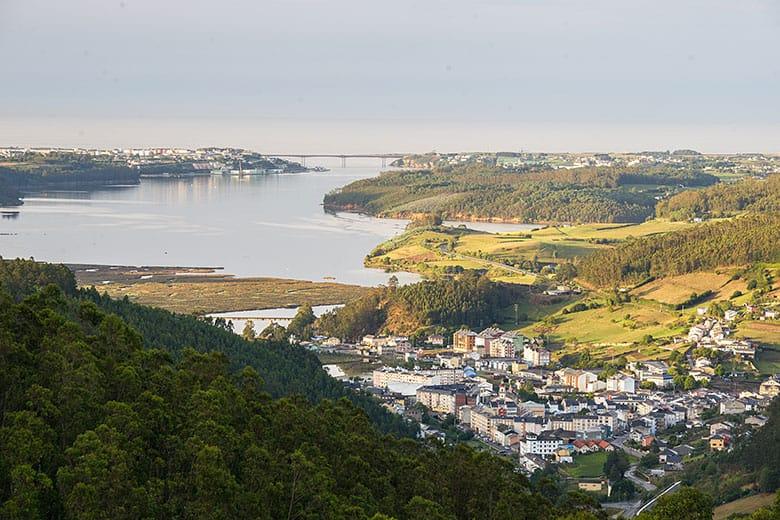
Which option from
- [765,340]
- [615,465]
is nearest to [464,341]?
[765,340]

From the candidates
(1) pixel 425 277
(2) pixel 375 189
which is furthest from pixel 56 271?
(2) pixel 375 189

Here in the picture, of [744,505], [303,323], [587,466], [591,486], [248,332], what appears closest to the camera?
[744,505]

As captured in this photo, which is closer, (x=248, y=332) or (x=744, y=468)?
(x=744, y=468)

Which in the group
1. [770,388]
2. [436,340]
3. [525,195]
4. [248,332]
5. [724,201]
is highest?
[724,201]

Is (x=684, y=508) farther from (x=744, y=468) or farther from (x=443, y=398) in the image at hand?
(x=443, y=398)

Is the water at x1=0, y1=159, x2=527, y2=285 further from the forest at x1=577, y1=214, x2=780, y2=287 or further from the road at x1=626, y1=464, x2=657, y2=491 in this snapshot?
the road at x1=626, y1=464, x2=657, y2=491

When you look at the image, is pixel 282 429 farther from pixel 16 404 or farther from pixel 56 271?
pixel 56 271

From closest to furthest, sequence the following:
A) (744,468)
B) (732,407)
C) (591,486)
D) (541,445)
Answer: (744,468) < (591,486) < (541,445) < (732,407)
